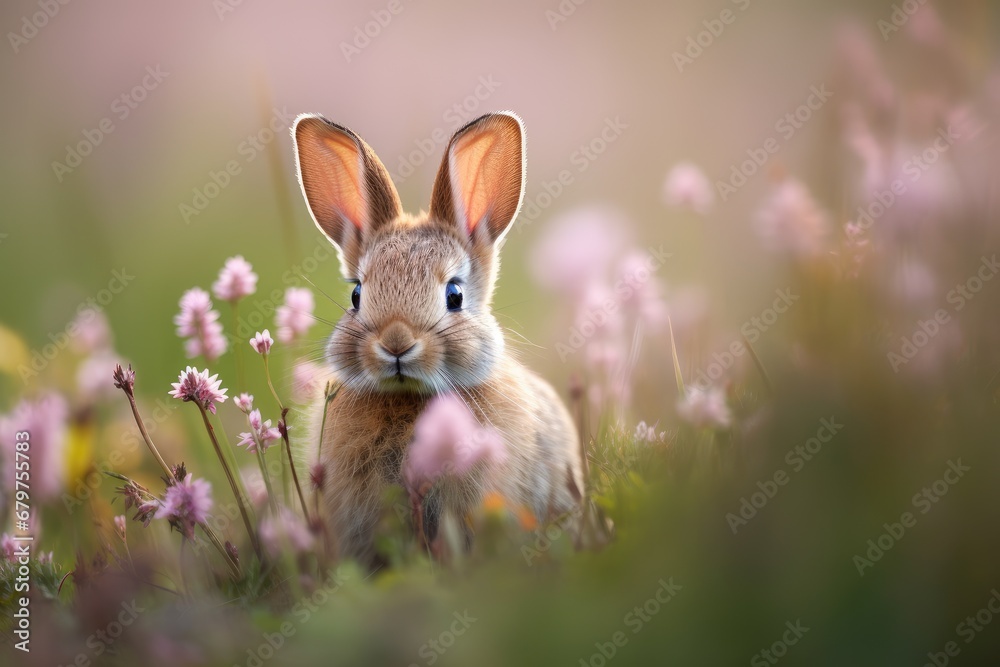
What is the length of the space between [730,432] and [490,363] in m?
1.20

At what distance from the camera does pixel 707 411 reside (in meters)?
2.38

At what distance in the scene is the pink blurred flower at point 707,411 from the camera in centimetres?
238

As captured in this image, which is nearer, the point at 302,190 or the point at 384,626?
the point at 384,626

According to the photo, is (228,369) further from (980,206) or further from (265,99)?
(980,206)

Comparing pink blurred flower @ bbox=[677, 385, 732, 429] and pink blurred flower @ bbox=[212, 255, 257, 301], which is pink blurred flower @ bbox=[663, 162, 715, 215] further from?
pink blurred flower @ bbox=[212, 255, 257, 301]

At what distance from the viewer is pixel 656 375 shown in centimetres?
384

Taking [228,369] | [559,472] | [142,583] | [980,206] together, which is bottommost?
[228,369]

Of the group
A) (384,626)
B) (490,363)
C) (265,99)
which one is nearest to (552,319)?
(490,363)
